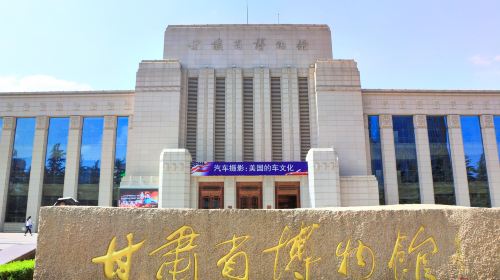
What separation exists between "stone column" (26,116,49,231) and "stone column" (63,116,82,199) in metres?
1.70

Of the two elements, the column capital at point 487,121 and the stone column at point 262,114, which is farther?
the column capital at point 487,121

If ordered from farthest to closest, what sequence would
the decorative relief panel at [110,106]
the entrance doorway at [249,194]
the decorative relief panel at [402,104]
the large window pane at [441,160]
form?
the decorative relief panel at [110,106], the decorative relief panel at [402,104], the large window pane at [441,160], the entrance doorway at [249,194]

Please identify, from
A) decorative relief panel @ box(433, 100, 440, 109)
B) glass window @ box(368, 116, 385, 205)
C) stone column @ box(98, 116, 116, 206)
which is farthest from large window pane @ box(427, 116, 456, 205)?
stone column @ box(98, 116, 116, 206)

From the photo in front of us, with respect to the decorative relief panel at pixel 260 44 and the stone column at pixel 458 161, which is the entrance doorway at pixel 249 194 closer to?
the decorative relief panel at pixel 260 44

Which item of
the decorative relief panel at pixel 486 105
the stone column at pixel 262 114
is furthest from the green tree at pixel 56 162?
the decorative relief panel at pixel 486 105

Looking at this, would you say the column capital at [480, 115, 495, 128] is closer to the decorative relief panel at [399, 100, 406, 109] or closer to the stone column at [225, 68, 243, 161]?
the decorative relief panel at [399, 100, 406, 109]

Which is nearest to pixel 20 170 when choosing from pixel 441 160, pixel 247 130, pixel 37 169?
pixel 37 169

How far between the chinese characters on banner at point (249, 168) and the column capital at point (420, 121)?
864 cm

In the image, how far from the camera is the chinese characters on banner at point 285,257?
6340 mm

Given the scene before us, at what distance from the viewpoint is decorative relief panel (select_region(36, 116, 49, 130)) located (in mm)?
24781

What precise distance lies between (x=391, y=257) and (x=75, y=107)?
937 inches


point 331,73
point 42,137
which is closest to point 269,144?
Answer: point 331,73

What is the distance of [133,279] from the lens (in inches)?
249

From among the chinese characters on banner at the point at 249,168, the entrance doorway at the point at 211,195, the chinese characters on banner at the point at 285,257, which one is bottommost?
the chinese characters on banner at the point at 285,257
